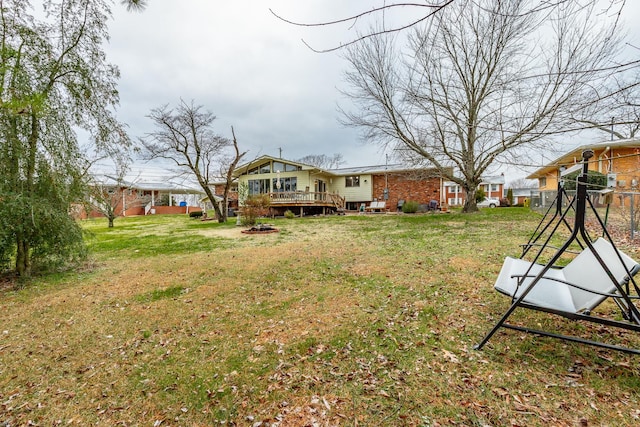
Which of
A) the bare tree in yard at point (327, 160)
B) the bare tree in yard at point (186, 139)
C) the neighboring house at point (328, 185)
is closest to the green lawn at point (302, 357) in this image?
the bare tree in yard at point (186, 139)

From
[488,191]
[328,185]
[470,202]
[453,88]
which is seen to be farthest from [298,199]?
[488,191]

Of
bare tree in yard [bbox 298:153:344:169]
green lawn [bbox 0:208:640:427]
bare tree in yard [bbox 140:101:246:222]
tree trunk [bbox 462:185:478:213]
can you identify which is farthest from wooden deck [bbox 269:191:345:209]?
bare tree in yard [bbox 298:153:344:169]

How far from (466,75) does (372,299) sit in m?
12.4

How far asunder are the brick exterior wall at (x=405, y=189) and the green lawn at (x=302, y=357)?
1635cm

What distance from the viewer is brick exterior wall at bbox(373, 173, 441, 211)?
20.3m

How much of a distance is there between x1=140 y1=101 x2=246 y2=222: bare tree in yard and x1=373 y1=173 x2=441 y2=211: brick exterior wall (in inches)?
431

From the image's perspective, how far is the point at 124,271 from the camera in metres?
5.89

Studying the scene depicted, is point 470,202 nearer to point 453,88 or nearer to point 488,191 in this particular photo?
point 453,88

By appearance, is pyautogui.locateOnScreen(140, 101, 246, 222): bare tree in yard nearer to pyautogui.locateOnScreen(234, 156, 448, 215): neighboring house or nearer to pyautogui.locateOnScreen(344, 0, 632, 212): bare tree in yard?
pyautogui.locateOnScreen(234, 156, 448, 215): neighboring house

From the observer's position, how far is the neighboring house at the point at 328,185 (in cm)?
1956

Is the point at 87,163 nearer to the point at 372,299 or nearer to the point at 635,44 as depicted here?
the point at 372,299

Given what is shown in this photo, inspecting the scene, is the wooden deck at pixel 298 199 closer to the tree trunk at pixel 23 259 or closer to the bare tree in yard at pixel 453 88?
the bare tree in yard at pixel 453 88

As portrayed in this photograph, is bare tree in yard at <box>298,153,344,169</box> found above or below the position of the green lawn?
above

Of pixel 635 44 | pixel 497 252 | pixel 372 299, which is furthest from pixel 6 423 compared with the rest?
pixel 497 252
